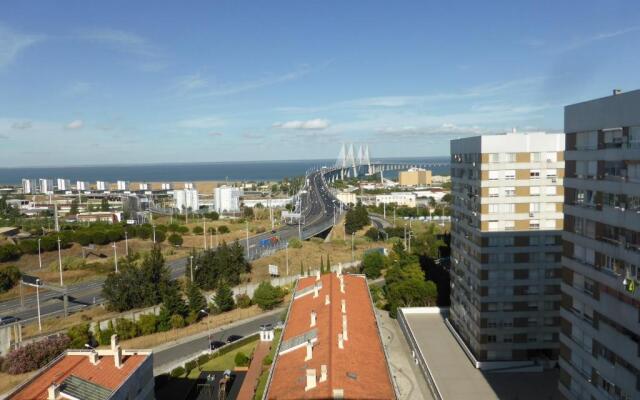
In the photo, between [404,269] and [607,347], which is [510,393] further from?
[404,269]

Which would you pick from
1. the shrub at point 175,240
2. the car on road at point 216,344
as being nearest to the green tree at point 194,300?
the car on road at point 216,344

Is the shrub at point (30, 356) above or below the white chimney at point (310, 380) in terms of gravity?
below

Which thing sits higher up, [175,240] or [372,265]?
[175,240]

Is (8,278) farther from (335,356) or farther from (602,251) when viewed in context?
(602,251)

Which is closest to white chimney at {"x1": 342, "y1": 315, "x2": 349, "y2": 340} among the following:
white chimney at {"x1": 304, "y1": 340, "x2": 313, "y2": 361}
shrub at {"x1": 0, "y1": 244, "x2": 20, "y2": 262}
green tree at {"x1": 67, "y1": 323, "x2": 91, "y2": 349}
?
white chimney at {"x1": 304, "y1": 340, "x2": 313, "y2": 361}

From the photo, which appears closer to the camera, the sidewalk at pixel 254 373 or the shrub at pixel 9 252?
the sidewalk at pixel 254 373

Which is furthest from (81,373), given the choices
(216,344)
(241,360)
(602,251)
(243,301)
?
(243,301)

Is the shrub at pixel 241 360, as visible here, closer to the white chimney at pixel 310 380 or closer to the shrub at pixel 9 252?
the white chimney at pixel 310 380
